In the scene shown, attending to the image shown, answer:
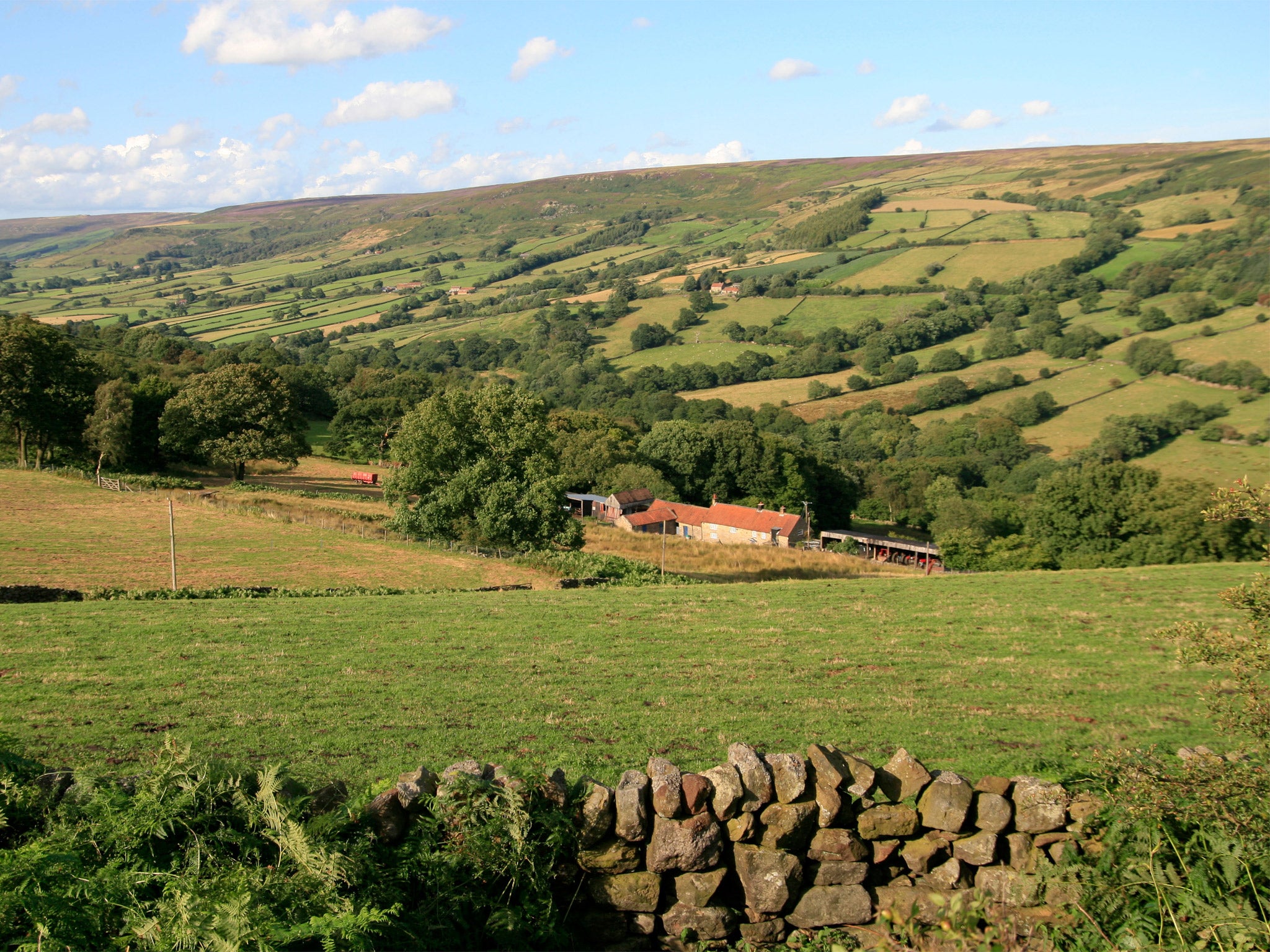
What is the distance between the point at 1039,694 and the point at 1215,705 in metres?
8.00

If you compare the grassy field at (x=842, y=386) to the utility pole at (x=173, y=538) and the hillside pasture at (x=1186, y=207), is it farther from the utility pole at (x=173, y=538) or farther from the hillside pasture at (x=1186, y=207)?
the utility pole at (x=173, y=538)

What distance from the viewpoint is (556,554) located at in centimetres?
3772

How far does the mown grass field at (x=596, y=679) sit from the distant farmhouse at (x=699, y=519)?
49196 mm

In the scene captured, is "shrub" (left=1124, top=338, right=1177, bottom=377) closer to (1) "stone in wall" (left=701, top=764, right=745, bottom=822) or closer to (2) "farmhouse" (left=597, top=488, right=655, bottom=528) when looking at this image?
(2) "farmhouse" (left=597, top=488, right=655, bottom=528)

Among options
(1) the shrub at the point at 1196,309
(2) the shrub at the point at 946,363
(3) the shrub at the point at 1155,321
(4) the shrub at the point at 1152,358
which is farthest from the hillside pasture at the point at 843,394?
(1) the shrub at the point at 1196,309

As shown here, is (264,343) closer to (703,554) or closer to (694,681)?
(703,554)

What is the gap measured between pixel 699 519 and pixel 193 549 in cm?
4855

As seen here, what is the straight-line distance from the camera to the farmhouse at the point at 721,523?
73.1 metres

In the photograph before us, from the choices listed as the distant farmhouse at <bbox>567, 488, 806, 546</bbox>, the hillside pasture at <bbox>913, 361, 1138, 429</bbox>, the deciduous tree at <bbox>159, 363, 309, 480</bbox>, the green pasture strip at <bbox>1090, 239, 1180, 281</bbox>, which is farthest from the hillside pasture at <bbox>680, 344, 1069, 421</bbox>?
the deciduous tree at <bbox>159, 363, 309, 480</bbox>

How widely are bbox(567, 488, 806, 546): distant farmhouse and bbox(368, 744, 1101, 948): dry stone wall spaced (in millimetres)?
62910

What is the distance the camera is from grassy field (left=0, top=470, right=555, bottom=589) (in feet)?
101

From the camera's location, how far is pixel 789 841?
696 cm

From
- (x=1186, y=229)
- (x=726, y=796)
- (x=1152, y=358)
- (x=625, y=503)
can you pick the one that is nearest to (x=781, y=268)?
(x=1186, y=229)

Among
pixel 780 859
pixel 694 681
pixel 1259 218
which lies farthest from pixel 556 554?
pixel 1259 218
